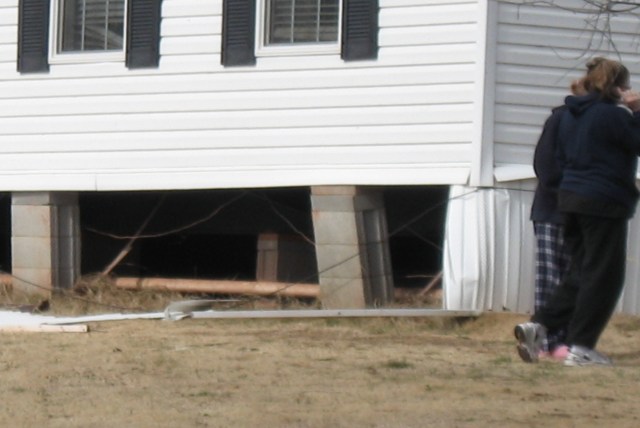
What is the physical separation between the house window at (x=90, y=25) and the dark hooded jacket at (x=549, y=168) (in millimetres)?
5343

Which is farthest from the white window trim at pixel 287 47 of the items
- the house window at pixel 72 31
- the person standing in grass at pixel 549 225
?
the person standing in grass at pixel 549 225

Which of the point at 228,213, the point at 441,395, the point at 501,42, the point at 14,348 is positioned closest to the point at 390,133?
the point at 501,42

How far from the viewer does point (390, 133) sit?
42.4 feet

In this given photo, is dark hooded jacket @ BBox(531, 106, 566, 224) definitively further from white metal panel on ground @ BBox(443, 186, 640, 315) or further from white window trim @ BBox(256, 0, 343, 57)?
white window trim @ BBox(256, 0, 343, 57)

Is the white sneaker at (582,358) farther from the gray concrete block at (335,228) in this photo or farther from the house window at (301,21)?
the house window at (301,21)

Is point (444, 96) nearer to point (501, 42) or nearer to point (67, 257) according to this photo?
point (501, 42)

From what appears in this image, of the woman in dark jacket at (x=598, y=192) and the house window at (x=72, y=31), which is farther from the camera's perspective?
the house window at (x=72, y=31)

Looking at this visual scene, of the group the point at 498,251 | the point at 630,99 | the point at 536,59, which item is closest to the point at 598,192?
the point at 630,99

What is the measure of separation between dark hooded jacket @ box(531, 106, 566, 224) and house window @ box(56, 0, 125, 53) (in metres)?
5.34

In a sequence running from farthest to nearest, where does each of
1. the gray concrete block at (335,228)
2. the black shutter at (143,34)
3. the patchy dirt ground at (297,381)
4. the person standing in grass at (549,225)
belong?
the black shutter at (143,34) → the gray concrete block at (335,228) → the person standing in grass at (549,225) → the patchy dirt ground at (297,381)

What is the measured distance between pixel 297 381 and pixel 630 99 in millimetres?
2604

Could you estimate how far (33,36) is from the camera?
47.0 feet

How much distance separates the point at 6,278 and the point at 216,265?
89.9 inches

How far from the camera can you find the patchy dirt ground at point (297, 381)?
7.48 m
